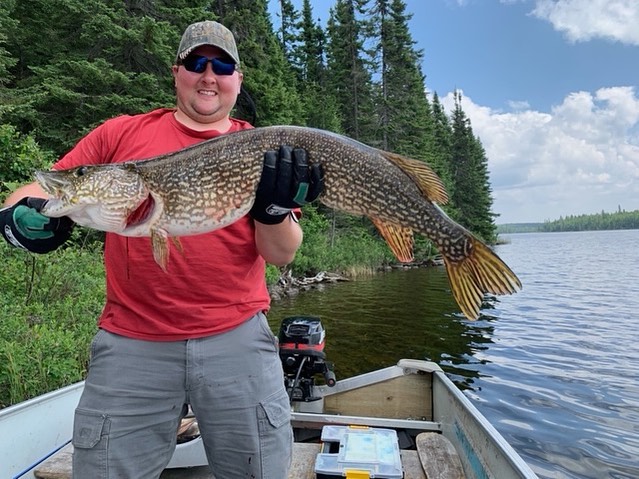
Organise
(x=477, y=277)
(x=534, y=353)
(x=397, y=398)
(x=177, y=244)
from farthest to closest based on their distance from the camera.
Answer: (x=534, y=353), (x=397, y=398), (x=477, y=277), (x=177, y=244)

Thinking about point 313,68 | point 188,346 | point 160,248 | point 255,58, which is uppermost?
point 313,68

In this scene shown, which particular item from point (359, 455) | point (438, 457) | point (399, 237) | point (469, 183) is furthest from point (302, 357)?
point (469, 183)

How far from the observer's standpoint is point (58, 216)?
229 cm

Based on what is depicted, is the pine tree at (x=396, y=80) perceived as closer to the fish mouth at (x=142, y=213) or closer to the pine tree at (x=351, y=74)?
the pine tree at (x=351, y=74)

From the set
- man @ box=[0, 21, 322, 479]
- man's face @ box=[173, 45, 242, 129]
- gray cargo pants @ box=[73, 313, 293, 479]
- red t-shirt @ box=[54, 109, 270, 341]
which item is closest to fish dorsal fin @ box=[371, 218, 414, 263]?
man @ box=[0, 21, 322, 479]

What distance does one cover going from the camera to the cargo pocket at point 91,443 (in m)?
2.01

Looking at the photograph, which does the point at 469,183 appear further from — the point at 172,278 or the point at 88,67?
the point at 172,278

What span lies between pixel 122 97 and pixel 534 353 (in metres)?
14.5

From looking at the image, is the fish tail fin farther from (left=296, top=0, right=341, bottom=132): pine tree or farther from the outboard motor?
(left=296, top=0, right=341, bottom=132): pine tree

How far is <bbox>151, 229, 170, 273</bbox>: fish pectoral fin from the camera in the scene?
2180 millimetres

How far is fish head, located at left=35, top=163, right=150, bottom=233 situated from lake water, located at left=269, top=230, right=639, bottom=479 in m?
6.27

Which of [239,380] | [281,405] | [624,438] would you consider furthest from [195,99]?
[624,438]

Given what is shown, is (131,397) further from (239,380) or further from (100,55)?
(100,55)

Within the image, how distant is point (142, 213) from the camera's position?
2473mm
